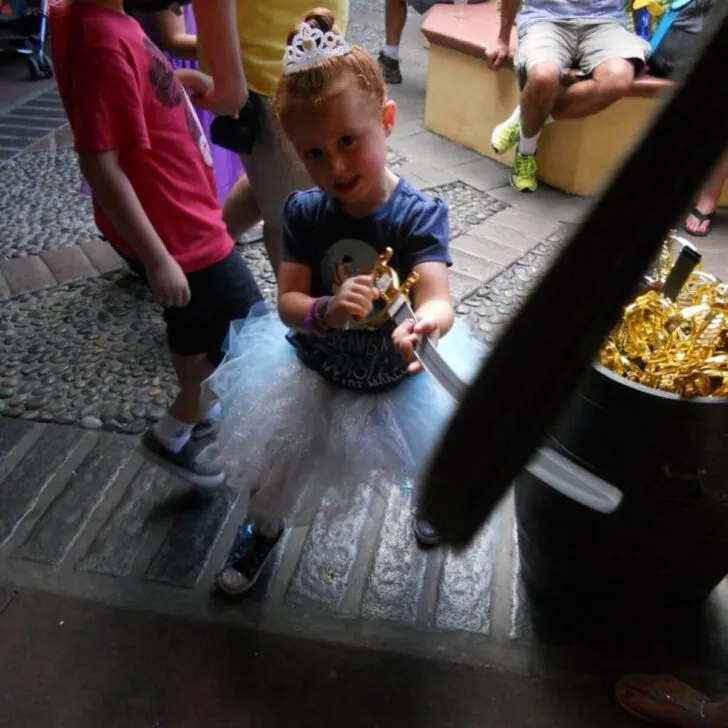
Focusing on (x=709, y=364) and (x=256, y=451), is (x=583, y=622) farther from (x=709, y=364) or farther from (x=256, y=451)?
(x=256, y=451)

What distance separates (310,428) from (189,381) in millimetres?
447

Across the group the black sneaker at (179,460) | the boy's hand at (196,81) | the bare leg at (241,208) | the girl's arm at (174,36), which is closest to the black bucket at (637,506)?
the black sneaker at (179,460)

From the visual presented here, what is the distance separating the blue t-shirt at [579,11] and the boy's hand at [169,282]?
7.67 ft

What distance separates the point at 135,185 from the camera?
4.41 ft

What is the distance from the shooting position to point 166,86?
1317 mm

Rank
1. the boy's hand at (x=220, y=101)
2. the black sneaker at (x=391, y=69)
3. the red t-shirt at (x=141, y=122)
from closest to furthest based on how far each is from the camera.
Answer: the red t-shirt at (x=141, y=122) < the boy's hand at (x=220, y=101) < the black sneaker at (x=391, y=69)

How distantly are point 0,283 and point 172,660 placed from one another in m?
1.64

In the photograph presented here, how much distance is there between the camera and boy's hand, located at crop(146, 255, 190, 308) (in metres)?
1.32

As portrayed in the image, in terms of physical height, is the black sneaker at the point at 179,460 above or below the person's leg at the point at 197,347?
below

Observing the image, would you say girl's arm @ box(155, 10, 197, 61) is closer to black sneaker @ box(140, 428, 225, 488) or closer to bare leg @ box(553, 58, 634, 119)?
black sneaker @ box(140, 428, 225, 488)

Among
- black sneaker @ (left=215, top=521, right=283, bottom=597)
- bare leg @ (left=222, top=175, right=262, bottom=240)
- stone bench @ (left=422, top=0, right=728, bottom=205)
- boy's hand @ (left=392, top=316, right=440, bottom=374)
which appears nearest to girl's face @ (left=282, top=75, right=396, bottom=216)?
boy's hand @ (left=392, top=316, right=440, bottom=374)

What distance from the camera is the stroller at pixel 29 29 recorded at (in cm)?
445

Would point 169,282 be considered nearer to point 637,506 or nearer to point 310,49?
point 310,49

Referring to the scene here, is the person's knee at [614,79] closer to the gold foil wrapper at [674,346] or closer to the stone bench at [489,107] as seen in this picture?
the stone bench at [489,107]
